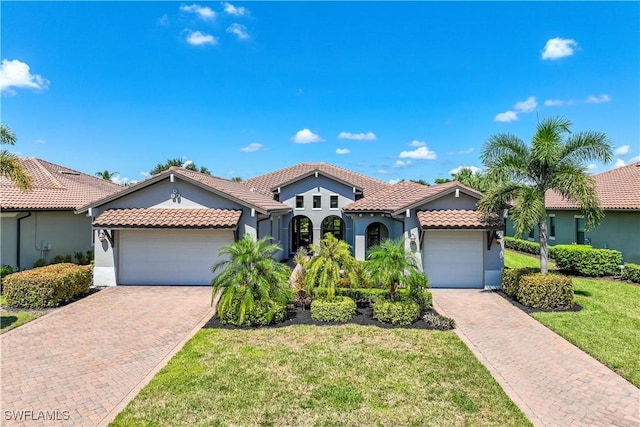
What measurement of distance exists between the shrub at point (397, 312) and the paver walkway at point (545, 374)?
1504 millimetres

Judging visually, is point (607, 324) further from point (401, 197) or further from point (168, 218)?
point (168, 218)

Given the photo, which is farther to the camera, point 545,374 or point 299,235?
point 299,235

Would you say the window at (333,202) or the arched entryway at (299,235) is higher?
the window at (333,202)

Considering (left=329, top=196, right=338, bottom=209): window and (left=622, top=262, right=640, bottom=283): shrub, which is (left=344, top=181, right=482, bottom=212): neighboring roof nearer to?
(left=329, top=196, right=338, bottom=209): window

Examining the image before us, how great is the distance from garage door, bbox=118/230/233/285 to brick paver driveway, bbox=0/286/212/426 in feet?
7.52

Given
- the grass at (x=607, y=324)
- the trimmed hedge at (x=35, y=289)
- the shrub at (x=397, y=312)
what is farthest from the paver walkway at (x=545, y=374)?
the trimmed hedge at (x=35, y=289)

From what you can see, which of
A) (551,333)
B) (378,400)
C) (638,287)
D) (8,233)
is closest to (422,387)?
(378,400)

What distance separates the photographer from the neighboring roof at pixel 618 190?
19.9 metres

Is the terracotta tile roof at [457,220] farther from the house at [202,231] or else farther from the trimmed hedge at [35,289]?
the trimmed hedge at [35,289]

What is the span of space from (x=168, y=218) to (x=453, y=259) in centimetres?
1346

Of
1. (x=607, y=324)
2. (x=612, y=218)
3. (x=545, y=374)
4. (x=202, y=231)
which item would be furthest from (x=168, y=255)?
(x=612, y=218)

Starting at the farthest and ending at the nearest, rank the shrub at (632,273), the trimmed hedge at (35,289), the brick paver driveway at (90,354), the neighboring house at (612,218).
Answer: the neighboring house at (612,218)
the shrub at (632,273)
the trimmed hedge at (35,289)
the brick paver driveway at (90,354)

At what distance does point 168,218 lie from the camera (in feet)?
54.6

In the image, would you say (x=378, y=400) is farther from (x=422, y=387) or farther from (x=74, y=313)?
(x=74, y=313)
